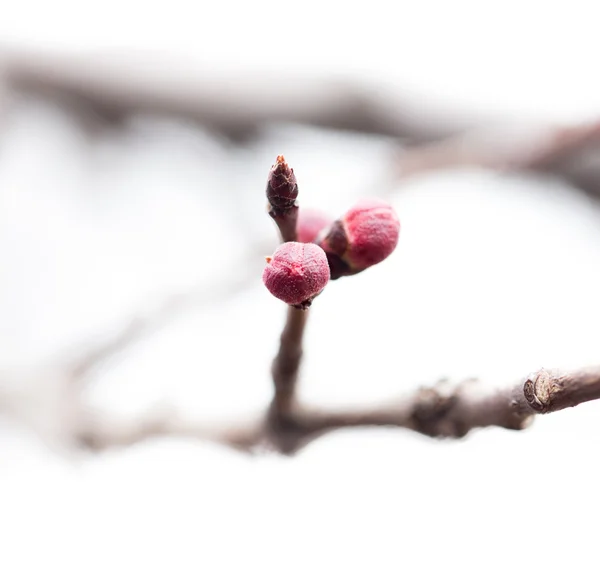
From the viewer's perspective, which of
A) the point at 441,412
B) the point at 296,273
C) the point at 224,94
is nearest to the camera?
the point at 296,273

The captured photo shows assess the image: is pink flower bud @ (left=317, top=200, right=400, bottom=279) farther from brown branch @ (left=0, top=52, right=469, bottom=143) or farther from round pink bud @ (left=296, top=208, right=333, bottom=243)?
brown branch @ (left=0, top=52, right=469, bottom=143)

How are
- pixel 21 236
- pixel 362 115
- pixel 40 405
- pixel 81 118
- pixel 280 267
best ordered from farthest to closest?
pixel 21 236
pixel 81 118
pixel 362 115
pixel 40 405
pixel 280 267

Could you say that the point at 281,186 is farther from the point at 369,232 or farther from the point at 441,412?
the point at 441,412

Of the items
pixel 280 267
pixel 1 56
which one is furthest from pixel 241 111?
pixel 280 267

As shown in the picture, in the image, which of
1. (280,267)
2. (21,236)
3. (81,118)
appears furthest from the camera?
(21,236)

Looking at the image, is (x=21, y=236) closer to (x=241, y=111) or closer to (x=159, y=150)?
(x=159, y=150)

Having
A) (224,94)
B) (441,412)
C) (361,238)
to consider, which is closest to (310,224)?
(361,238)
